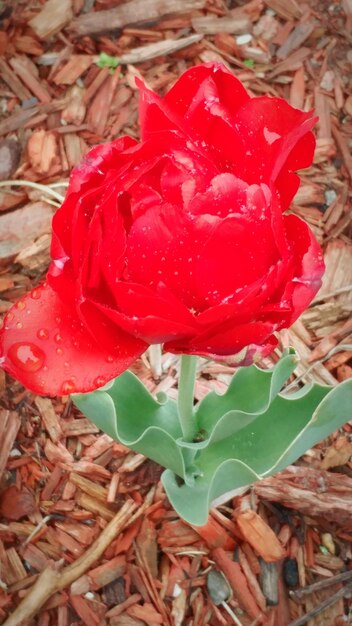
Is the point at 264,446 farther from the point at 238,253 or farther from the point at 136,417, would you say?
the point at 238,253

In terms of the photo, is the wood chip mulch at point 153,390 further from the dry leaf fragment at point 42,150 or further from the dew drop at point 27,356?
the dew drop at point 27,356

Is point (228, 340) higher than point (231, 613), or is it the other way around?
point (228, 340)

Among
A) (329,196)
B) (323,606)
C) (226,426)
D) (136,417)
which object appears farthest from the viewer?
(329,196)

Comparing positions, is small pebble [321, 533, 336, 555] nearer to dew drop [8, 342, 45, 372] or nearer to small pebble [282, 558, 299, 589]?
small pebble [282, 558, 299, 589]

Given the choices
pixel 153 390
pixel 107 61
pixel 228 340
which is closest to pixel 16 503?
pixel 153 390

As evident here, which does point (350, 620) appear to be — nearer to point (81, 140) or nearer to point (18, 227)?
point (18, 227)

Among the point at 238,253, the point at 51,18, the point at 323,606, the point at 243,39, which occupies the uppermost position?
the point at 238,253
